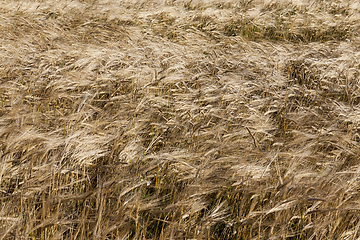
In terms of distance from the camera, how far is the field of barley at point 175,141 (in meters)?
1.30

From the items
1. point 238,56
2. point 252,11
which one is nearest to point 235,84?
point 238,56

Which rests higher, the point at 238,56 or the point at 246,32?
the point at 238,56

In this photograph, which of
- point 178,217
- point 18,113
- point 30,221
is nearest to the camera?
point 30,221

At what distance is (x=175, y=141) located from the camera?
172 centimetres

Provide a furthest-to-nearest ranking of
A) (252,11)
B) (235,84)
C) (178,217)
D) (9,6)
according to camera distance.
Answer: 1. (252,11)
2. (9,6)
3. (235,84)
4. (178,217)

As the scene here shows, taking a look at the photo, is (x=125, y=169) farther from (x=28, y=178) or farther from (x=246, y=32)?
(x=246, y=32)

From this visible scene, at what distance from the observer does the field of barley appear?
51.0 inches

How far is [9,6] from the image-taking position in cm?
507

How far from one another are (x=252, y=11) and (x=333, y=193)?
198 inches

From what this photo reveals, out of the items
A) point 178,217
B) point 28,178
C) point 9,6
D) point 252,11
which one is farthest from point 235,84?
point 9,6

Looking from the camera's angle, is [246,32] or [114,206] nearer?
[114,206]

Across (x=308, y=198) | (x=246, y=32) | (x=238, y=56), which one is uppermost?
(x=308, y=198)

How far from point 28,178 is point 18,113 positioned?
1.81 ft

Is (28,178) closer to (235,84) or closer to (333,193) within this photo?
(333,193)
